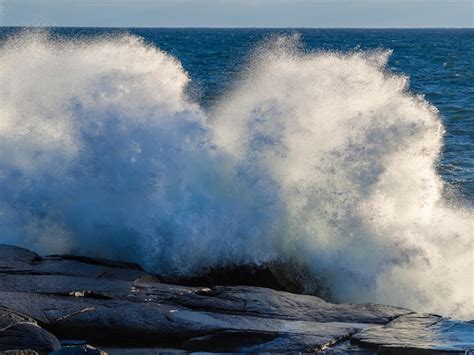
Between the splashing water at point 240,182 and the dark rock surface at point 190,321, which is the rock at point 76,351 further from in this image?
the splashing water at point 240,182

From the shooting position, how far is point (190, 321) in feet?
22.7

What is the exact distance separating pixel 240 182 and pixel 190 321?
3.05m

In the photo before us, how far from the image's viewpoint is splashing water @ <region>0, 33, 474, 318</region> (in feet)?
31.0

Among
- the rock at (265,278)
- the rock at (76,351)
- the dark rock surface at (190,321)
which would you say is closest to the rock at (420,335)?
the dark rock surface at (190,321)

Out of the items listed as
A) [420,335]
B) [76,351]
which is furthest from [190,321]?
[420,335]

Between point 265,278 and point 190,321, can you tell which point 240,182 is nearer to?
point 265,278

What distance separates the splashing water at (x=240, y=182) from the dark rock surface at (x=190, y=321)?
1.53 m

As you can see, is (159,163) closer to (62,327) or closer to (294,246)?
(294,246)

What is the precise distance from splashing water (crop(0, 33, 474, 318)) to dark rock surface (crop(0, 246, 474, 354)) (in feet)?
5.03

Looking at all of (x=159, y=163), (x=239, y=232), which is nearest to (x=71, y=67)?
(x=159, y=163)

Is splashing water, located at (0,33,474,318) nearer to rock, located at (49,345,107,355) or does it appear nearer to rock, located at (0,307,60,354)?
rock, located at (0,307,60,354)

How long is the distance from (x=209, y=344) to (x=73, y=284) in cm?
146

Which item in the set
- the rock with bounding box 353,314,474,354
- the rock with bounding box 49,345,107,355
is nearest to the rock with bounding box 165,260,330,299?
the rock with bounding box 353,314,474,354

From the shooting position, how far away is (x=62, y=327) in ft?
22.3
